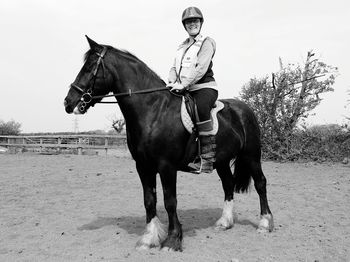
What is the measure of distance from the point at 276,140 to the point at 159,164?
11.8 metres

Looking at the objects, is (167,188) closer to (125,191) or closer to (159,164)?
(159,164)

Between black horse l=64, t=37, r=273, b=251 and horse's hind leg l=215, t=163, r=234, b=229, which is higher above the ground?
black horse l=64, t=37, r=273, b=251

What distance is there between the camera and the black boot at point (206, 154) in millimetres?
4797

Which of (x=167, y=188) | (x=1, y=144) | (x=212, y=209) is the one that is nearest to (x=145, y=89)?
(x=167, y=188)

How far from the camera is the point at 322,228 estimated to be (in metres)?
5.61

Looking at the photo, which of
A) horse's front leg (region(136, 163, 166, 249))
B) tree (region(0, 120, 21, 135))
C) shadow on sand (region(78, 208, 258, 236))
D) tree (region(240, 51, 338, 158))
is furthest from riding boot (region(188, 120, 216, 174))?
tree (region(0, 120, 21, 135))

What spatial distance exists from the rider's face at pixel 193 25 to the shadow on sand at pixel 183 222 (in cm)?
290

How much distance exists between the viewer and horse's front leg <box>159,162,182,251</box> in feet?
14.9

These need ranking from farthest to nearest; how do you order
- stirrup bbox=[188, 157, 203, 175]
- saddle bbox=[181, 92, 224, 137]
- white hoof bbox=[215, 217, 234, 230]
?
white hoof bbox=[215, 217, 234, 230], stirrup bbox=[188, 157, 203, 175], saddle bbox=[181, 92, 224, 137]

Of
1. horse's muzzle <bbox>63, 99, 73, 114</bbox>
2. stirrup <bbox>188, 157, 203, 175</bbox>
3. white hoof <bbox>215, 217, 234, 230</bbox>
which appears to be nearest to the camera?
horse's muzzle <bbox>63, 99, 73, 114</bbox>

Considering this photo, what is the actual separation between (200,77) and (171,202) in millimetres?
1650

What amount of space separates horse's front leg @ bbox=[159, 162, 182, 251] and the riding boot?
416 mm

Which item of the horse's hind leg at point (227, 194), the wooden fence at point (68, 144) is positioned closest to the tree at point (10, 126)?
the wooden fence at point (68, 144)

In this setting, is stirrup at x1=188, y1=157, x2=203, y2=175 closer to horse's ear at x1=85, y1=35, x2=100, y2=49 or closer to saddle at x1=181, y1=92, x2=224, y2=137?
saddle at x1=181, y1=92, x2=224, y2=137
